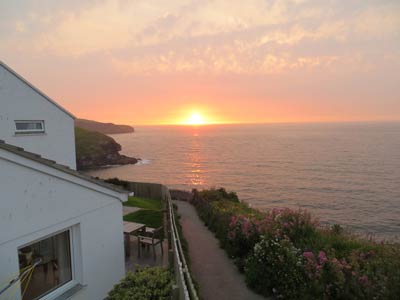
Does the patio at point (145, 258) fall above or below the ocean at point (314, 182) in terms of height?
above

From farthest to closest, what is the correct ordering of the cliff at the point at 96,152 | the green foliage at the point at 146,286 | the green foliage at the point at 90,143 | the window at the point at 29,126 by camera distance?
the green foliage at the point at 90,143
the cliff at the point at 96,152
the window at the point at 29,126
the green foliage at the point at 146,286

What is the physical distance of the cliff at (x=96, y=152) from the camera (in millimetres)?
76375

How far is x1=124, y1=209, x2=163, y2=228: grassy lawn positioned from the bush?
6.01m

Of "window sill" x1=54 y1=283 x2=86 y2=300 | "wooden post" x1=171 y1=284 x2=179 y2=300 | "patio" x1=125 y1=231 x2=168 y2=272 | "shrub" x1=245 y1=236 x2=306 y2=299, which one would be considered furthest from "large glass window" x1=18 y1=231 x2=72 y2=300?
"shrub" x1=245 y1=236 x2=306 y2=299

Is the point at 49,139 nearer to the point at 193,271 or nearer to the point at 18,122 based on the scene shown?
the point at 18,122

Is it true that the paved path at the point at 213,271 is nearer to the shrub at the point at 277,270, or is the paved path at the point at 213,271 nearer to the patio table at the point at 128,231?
the shrub at the point at 277,270

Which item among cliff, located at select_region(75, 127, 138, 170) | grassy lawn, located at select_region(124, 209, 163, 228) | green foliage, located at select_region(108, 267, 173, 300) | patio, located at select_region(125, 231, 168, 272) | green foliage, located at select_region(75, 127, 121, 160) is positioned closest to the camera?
green foliage, located at select_region(108, 267, 173, 300)

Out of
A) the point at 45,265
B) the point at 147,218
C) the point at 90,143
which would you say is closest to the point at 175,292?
the point at 45,265

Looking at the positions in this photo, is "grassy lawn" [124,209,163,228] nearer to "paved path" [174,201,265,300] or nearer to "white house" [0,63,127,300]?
"paved path" [174,201,265,300]

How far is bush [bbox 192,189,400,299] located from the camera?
599 centimetres

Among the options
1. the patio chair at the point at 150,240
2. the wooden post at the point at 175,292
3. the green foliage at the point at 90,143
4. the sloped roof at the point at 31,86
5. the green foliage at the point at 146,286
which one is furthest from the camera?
the green foliage at the point at 90,143

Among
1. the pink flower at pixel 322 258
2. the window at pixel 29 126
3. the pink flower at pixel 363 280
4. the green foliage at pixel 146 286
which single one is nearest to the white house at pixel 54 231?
the green foliage at pixel 146 286

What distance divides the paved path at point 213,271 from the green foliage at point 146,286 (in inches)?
76.2

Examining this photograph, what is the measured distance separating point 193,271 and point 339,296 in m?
4.29
